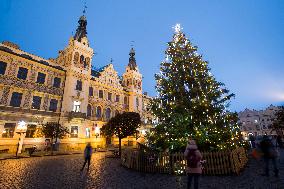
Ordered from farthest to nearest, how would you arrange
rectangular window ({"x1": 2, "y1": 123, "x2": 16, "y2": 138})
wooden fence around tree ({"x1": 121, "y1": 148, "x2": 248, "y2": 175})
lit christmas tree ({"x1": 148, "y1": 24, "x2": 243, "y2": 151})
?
1. rectangular window ({"x1": 2, "y1": 123, "x2": 16, "y2": 138})
2. lit christmas tree ({"x1": 148, "y1": 24, "x2": 243, "y2": 151})
3. wooden fence around tree ({"x1": 121, "y1": 148, "x2": 248, "y2": 175})

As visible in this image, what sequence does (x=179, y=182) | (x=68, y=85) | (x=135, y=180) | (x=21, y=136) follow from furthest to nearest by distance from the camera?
(x=68, y=85) → (x=21, y=136) → (x=135, y=180) → (x=179, y=182)

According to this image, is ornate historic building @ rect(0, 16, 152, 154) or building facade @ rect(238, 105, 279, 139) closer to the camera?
ornate historic building @ rect(0, 16, 152, 154)

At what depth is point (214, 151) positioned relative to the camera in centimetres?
1215

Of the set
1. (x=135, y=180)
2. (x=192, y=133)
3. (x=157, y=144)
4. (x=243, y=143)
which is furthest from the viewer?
(x=243, y=143)

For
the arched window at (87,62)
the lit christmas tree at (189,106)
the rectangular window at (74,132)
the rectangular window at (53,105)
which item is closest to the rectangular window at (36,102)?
the rectangular window at (53,105)

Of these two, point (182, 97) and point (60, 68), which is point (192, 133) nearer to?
point (182, 97)

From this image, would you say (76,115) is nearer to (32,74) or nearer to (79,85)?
(79,85)

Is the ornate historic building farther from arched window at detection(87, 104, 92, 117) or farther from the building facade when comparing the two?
the building facade

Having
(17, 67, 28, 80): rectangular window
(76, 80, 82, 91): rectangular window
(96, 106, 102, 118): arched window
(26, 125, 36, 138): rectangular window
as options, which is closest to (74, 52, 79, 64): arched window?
(76, 80, 82, 91): rectangular window

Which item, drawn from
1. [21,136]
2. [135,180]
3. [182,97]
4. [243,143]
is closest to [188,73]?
[182,97]

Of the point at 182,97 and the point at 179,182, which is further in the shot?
the point at 182,97

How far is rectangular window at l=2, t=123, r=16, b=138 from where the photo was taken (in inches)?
1005

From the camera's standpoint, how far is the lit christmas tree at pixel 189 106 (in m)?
12.0

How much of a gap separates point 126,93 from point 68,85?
15737 millimetres
